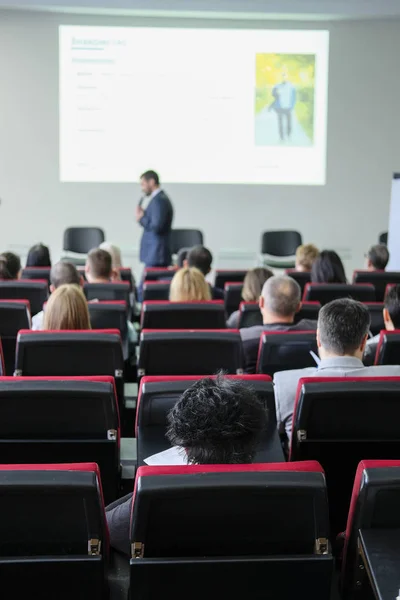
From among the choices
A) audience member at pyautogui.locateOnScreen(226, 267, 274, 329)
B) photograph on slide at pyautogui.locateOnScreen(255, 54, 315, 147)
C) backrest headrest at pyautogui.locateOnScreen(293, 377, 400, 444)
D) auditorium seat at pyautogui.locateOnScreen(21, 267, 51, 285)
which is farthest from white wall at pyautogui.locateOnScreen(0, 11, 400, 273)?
backrest headrest at pyautogui.locateOnScreen(293, 377, 400, 444)

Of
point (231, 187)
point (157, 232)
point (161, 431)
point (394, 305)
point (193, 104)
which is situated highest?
point (193, 104)

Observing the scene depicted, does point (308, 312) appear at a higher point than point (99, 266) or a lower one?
lower

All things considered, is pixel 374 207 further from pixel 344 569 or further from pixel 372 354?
pixel 344 569

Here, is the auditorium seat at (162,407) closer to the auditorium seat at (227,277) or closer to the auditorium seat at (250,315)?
the auditorium seat at (250,315)

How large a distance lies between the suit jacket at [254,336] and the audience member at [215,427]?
6.07ft

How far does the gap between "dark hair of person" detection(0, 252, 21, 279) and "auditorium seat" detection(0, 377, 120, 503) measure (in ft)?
10.3

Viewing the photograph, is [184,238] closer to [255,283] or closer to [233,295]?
[233,295]

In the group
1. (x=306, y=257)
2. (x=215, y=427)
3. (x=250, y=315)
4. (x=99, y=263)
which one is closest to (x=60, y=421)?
(x=215, y=427)

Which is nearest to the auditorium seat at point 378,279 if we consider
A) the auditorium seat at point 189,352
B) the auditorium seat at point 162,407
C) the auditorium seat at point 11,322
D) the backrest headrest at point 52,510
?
the auditorium seat at point 11,322

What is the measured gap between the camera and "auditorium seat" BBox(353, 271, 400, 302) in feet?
19.5

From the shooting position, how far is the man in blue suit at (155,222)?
762cm

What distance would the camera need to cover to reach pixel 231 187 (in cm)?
909

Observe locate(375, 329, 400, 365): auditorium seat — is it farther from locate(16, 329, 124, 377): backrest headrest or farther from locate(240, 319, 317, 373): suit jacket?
locate(16, 329, 124, 377): backrest headrest

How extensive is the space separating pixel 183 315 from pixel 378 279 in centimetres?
259
